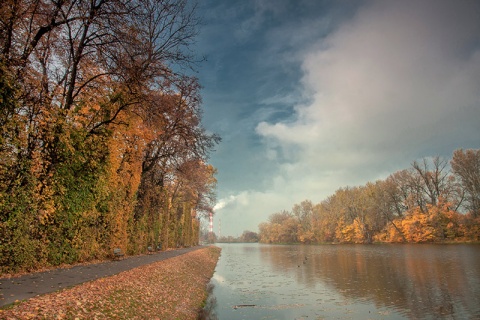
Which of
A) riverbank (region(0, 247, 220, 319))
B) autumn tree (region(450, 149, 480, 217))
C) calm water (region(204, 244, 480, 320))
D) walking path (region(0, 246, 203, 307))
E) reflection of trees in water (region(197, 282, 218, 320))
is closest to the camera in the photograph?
riverbank (region(0, 247, 220, 319))

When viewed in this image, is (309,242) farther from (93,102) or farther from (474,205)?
(93,102)

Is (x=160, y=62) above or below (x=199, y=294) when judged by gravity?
above

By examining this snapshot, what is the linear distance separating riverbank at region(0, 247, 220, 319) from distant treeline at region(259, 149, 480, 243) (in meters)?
56.4

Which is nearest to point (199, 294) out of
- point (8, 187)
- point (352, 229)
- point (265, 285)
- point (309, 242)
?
point (265, 285)

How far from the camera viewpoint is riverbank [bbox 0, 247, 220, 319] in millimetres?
6039

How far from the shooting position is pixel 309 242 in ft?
338

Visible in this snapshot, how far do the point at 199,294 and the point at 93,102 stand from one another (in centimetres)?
1153

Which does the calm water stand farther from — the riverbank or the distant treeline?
the distant treeline

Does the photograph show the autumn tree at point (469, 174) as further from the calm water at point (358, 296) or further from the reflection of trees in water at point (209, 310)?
the reflection of trees in water at point (209, 310)

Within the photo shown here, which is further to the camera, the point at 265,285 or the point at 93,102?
the point at 265,285

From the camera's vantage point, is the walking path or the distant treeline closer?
the walking path

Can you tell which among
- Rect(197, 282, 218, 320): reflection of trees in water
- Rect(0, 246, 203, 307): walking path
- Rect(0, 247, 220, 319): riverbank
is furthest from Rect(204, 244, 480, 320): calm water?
Rect(0, 246, 203, 307): walking path

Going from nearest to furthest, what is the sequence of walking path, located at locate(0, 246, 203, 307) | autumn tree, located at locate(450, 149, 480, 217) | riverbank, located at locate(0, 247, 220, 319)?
riverbank, located at locate(0, 247, 220, 319) → walking path, located at locate(0, 246, 203, 307) → autumn tree, located at locate(450, 149, 480, 217)

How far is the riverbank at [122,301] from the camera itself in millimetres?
6039
